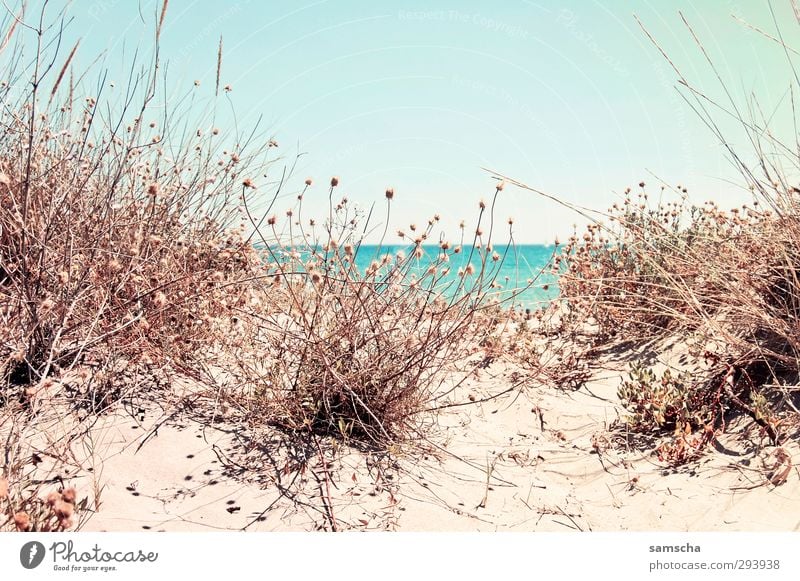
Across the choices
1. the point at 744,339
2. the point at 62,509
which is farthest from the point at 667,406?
the point at 62,509

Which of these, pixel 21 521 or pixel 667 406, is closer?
pixel 21 521

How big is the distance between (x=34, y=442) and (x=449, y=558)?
169cm

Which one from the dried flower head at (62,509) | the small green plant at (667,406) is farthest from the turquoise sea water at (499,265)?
the dried flower head at (62,509)

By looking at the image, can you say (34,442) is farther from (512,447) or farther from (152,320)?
(512,447)

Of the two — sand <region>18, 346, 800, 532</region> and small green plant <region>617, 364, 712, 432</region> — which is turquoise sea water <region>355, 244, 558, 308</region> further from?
sand <region>18, 346, 800, 532</region>

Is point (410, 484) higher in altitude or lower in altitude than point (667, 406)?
lower

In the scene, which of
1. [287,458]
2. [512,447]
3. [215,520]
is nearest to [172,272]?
[287,458]

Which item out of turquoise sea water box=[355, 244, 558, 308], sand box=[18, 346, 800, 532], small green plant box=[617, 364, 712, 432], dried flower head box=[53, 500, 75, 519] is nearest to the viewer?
dried flower head box=[53, 500, 75, 519]

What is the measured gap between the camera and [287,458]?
2375mm

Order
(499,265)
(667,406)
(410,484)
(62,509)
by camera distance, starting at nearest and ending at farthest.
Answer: (62,509)
(410,484)
(499,265)
(667,406)

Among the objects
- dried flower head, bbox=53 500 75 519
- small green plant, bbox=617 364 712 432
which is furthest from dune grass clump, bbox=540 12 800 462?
dried flower head, bbox=53 500 75 519

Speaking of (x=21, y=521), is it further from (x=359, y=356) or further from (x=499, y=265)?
(x=499, y=265)

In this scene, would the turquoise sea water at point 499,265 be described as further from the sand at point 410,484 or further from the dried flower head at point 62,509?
the dried flower head at point 62,509

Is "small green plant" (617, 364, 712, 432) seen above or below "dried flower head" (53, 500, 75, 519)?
above
